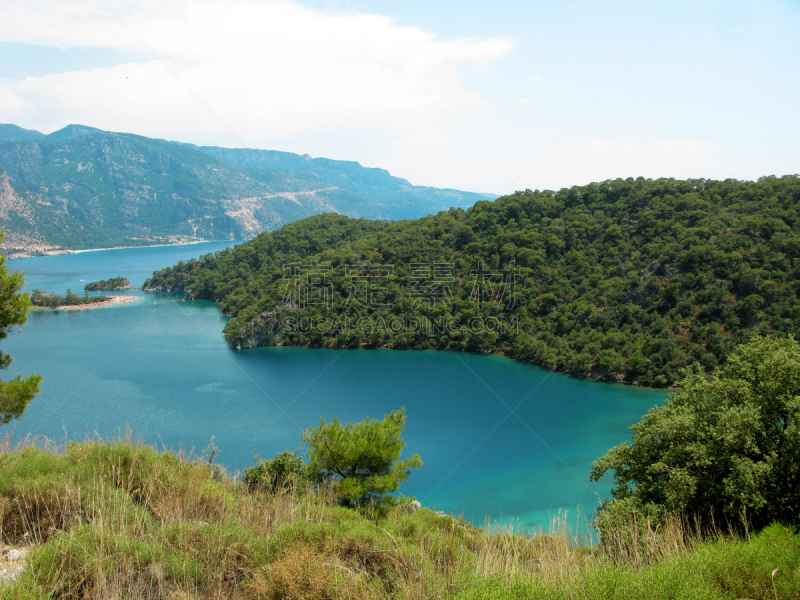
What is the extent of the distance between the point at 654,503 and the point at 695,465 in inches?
49.4

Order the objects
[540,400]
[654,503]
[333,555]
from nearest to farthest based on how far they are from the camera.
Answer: [333,555] < [654,503] < [540,400]

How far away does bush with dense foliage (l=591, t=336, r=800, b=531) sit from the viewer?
768cm

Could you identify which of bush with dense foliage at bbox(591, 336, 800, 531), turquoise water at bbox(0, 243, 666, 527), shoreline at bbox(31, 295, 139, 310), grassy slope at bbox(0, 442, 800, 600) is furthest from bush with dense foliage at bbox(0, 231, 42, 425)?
shoreline at bbox(31, 295, 139, 310)

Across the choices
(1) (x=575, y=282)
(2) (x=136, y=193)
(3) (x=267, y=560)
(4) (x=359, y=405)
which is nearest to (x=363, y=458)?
(3) (x=267, y=560)

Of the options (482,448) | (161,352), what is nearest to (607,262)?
(482,448)

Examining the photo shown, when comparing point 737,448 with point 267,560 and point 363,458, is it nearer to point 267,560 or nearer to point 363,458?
point 363,458

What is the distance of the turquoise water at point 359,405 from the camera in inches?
873

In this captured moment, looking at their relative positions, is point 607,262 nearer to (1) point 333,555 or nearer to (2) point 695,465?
(2) point 695,465

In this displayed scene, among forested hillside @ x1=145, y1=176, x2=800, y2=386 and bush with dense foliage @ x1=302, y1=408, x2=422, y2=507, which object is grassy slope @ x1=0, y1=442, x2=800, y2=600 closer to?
bush with dense foliage @ x1=302, y1=408, x2=422, y2=507

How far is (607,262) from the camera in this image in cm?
4325

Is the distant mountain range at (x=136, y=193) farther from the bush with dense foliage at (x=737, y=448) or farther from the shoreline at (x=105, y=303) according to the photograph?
the bush with dense foliage at (x=737, y=448)

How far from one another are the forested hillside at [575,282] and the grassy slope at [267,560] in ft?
92.0

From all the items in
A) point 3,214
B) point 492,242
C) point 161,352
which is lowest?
point 161,352

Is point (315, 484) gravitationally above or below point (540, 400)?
above
